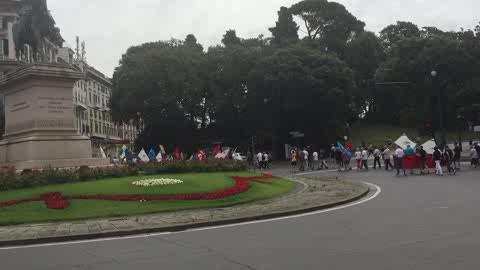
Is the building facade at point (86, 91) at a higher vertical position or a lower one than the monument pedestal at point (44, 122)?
higher

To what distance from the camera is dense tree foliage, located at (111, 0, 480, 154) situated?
50.9 m

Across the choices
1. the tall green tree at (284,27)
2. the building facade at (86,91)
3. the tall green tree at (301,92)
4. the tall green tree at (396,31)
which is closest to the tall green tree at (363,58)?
the tall green tree at (396,31)

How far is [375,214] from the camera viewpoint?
42.7 feet

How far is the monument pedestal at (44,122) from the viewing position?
2097 centimetres

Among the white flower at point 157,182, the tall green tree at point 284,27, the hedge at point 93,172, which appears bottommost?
the white flower at point 157,182

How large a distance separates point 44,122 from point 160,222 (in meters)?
11.0

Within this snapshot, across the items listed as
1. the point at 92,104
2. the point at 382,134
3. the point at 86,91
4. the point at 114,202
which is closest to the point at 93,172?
the point at 114,202

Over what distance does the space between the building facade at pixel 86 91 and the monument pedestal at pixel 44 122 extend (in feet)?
173

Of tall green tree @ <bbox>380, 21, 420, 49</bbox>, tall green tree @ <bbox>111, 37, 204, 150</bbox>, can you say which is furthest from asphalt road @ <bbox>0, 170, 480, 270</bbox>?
tall green tree @ <bbox>380, 21, 420, 49</bbox>

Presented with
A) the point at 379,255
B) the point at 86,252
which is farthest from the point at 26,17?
the point at 379,255

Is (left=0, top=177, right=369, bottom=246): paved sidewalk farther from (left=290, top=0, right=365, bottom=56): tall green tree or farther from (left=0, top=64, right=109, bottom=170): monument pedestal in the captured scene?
(left=290, top=0, right=365, bottom=56): tall green tree

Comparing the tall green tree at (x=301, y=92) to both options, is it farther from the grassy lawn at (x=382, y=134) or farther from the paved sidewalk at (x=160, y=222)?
the paved sidewalk at (x=160, y=222)

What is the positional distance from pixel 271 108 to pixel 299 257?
50.3m

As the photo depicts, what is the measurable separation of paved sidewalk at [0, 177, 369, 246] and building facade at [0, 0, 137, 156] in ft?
203
